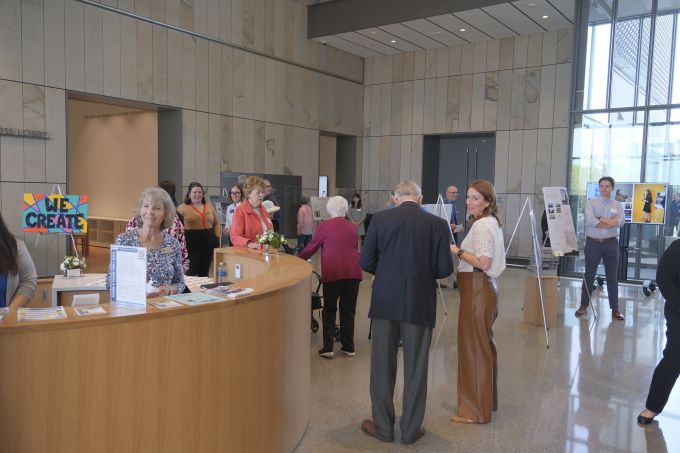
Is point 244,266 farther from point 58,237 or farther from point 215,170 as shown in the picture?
point 215,170

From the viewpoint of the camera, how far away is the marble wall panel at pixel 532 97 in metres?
13.5

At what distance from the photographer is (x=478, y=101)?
47.4 feet

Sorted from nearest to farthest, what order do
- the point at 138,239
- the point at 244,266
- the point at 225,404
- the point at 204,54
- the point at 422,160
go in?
the point at 225,404 < the point at 138,239 < the point at 244,266 < the point at 204,54 < the point at 422,160

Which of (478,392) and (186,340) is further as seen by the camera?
(478,392)

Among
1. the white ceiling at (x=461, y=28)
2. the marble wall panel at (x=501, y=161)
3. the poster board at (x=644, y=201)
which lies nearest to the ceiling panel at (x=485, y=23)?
the white ceiling at (x=461, y=28)

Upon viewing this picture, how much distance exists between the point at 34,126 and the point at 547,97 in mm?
10905

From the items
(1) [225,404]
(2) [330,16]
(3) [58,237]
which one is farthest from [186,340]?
(2) [330,16]

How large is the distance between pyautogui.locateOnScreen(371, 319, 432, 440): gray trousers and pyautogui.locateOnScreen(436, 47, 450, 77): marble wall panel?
1230 cm

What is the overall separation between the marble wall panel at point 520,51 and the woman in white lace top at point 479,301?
10.8 m

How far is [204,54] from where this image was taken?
39.3ft

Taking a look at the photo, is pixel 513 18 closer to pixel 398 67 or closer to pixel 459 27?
pixel 459 27

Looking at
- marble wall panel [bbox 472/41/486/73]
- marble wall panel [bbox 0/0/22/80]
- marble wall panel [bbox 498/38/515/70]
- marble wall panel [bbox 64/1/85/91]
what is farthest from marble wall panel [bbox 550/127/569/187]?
marble wall panel [bbox 0/0/22/80]

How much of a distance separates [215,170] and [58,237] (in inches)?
141

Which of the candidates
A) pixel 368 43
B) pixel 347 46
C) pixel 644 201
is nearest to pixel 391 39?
pixel 368 43
